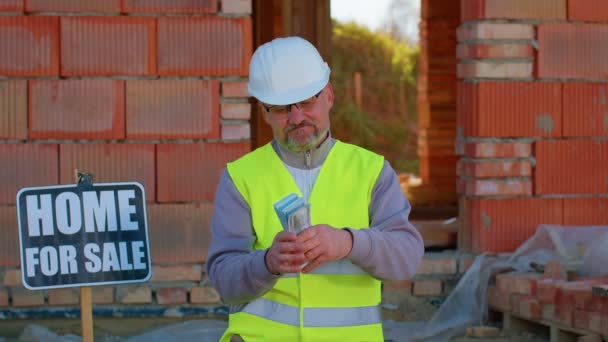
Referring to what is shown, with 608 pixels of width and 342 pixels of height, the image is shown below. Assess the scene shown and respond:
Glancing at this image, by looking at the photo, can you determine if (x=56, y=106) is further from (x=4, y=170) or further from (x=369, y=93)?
(x=369, y=93)

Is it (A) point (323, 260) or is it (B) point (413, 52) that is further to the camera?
(B) point (413, 52)

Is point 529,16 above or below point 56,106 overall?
above

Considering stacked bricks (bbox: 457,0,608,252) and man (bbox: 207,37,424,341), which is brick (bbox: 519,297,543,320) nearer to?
stacked bricks (bbox: 457,0,608,252)

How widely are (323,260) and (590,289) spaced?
9.81ft

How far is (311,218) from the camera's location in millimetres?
2869

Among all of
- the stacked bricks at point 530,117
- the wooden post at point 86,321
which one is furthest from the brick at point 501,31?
the wooden post at point 86,321

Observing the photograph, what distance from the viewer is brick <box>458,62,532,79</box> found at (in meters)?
6.34

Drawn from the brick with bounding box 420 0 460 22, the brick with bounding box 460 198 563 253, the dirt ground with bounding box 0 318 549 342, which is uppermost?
the brick with bounding box 420 0 460 22

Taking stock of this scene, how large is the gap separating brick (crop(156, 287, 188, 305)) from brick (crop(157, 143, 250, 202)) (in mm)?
501

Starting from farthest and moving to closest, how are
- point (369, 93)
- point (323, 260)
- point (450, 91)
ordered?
point (369, 93) < point (450, 91) < point (323, 260)

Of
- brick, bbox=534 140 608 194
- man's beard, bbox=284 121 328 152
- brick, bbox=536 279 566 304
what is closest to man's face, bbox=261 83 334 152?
man's beard, bbox=284 121 328 152

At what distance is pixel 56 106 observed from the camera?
6.10 meters

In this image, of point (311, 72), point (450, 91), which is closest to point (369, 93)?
point (450, 91)

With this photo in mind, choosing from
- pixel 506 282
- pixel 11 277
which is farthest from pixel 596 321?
pixel 11 277
